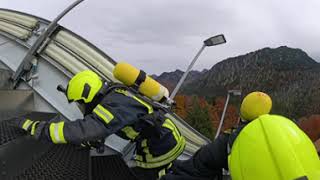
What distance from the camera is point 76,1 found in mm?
7832

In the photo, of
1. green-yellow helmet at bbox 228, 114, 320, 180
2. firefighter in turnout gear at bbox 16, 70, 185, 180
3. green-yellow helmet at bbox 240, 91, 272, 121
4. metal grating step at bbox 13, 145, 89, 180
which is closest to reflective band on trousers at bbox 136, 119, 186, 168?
firefighter in turnout gear at bbox 16, 70, 185, 180

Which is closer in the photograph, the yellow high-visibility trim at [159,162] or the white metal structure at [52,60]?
the yellow high-visibility trim at [159,162]

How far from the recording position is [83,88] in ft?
12.6

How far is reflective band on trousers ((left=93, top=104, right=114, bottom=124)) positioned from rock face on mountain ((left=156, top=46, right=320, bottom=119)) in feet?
271

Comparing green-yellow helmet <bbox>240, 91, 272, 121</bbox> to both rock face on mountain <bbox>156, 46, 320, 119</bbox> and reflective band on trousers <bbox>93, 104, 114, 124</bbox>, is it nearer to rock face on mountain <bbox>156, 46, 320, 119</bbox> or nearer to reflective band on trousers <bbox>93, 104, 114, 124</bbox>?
reflective band on trousers <bbox>93, 104, 114, 124</bbox>

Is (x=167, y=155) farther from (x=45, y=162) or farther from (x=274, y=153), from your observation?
(x=274, y=153)

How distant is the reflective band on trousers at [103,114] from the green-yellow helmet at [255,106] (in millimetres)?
1277

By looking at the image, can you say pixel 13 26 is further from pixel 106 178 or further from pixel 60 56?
pixel 106 178

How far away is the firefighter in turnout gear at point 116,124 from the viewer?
3604 mm

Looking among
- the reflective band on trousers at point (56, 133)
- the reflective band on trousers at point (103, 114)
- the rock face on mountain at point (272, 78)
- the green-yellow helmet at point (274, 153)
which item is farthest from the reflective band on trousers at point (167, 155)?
the rock face on mountain at point (272, 78)

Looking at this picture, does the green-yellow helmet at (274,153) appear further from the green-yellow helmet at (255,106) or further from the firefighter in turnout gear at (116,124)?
the firefighter in turnout gear at (116,124)

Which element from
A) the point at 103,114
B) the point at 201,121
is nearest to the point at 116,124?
the point at 103,114

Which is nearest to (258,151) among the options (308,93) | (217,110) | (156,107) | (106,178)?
(156,107)

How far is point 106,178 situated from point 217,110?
62.5m
